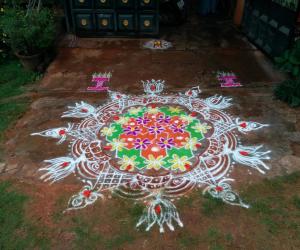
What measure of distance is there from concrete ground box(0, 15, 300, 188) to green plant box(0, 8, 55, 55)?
49cm

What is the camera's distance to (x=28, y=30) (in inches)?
202

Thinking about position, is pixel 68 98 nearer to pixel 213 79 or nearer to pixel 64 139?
pixel 64 139

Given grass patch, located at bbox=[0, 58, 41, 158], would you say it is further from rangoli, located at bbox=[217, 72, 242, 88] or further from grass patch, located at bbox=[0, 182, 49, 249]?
rangoli, located at bbox=[217, 72, 242, 88]

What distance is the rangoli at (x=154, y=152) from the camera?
3.22 meters

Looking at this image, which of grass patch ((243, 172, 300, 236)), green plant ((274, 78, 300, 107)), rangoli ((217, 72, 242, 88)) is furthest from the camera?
rangoli ((217, 72, 242, 88))

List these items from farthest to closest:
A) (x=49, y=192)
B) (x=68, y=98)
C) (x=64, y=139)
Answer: (x=68, y=98)
(x=64, y=139)
(x=49, y=192)

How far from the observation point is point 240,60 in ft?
19.3

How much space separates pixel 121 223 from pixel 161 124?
1.61 meters

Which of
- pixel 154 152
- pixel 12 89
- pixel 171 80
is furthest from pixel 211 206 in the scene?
pixel 12 89

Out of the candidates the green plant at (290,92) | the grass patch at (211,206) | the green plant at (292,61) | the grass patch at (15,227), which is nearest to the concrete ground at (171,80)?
the green plant at (290,92)

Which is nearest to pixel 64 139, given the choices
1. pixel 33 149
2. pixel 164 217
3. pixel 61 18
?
pixel 33 149

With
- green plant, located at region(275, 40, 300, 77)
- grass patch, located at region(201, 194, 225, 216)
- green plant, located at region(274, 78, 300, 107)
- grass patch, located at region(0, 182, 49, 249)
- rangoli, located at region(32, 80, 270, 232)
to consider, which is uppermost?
green plant, located at region(275, 40, 300, 77)

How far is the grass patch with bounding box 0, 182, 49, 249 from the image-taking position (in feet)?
9.05

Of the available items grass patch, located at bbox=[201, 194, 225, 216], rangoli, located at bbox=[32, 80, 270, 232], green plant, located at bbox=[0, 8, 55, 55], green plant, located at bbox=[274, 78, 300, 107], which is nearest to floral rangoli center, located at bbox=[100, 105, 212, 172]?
rangoli, located at bbox=[32, 80, 270, 232]
